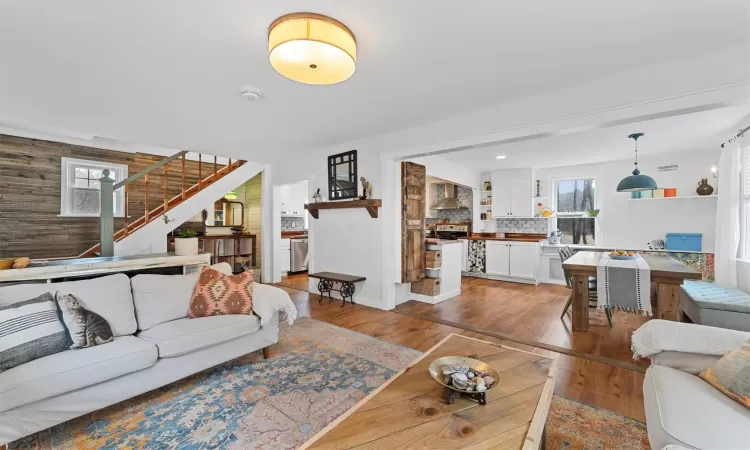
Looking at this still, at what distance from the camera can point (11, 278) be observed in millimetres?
2795

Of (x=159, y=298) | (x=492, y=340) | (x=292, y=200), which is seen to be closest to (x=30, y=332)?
(x=159, y=298)

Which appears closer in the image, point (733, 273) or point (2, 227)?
point (733, 273)

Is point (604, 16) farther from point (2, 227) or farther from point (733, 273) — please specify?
point (2, 227)

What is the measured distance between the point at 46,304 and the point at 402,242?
349 cm

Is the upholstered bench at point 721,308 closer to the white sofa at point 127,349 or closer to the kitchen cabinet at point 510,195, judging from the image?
the kitchen cabinet at point 510,195

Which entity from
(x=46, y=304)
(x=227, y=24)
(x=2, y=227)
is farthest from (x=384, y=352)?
(x=2, y=227)

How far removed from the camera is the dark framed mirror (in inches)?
185

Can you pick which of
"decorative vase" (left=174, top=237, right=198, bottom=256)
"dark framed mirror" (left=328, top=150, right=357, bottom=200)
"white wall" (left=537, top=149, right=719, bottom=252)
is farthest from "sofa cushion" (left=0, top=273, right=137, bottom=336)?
"white wall" (left=537, top=149, right=719, bottom=252)

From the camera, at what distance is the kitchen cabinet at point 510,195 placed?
6559 millimetres

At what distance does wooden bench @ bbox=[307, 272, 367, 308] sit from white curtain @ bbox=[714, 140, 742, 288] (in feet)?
14.5

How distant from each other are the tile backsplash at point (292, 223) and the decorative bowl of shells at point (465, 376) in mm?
6751

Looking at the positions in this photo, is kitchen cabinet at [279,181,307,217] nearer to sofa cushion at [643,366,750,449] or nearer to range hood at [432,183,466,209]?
range hood at [432,183,466,209]

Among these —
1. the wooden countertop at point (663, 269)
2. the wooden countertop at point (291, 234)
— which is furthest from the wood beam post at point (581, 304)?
the wooden countertop at point (291, 234)

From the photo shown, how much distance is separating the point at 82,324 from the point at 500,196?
22.4 feet
